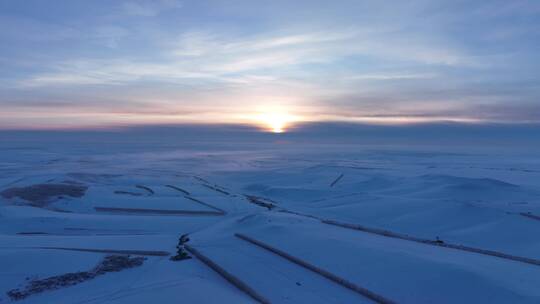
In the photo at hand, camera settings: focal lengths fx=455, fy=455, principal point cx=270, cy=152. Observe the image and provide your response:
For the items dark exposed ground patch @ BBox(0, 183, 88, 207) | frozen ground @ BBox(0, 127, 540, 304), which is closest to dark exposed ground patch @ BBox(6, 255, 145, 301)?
frozen ground @ BBox(0, 127, 540, 304)

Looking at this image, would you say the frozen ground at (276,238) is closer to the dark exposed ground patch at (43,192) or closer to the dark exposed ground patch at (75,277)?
the dark exposed ground patch at (43,192)

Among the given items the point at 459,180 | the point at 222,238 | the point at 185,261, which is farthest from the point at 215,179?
the point at 185,261

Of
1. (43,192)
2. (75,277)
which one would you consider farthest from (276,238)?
(43,192)

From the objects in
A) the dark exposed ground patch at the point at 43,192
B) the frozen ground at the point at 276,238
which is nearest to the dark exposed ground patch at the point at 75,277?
the frozen ground at the point at 276,238

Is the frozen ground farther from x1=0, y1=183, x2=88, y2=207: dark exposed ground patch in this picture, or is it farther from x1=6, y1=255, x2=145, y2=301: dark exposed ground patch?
x1=6, y1=255, x2=145, y2=301: dark exposed ground patch

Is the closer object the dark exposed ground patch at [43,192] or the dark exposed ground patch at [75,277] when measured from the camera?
the dark exposed ground patch at [75,277]
